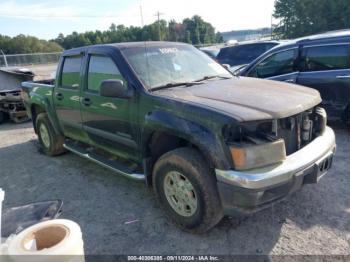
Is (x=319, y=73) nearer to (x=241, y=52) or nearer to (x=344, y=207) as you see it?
(x=344, y=207)

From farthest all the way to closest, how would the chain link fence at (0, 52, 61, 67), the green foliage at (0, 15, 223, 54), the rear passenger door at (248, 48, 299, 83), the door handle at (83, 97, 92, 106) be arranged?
the green foliage at (0, 15, 223, 54), the chain link fence at (0, 52, 61, 67), the rear passenger door at (248, 48, 299, 83), the door handle at (83, 97, 92, 106)

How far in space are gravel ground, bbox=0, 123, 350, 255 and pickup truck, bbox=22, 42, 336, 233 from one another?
0.25 meters

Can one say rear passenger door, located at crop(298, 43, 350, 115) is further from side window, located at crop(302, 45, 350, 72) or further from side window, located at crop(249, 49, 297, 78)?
side window, located at crop(249, 49, 297, 78)

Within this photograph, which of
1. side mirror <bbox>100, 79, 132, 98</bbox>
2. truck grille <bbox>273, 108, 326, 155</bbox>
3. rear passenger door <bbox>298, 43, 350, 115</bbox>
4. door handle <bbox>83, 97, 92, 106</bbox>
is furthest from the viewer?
rear passenger door <bbox>298, 43, 350, 115</bbox>

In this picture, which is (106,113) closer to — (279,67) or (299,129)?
(299,129)

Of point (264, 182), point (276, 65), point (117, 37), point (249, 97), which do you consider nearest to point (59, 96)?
point (249, 97)

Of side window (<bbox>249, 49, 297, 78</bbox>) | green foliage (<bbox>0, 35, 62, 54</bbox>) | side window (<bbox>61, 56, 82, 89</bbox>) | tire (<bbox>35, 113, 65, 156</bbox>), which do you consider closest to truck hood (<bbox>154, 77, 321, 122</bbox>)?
side window (<bbox>61, 56, 82, 89</bbox>)

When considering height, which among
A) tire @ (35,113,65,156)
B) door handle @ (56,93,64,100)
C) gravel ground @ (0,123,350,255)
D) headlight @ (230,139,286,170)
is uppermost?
door handle @ (56,93,64,100)

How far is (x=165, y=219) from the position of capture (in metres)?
3.50

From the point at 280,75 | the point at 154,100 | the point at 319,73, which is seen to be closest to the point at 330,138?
the point at 154,100

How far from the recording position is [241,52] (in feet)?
35.0

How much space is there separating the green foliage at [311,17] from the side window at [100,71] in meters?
30.0

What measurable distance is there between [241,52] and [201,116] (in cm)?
842

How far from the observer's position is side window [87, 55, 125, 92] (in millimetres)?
3870
